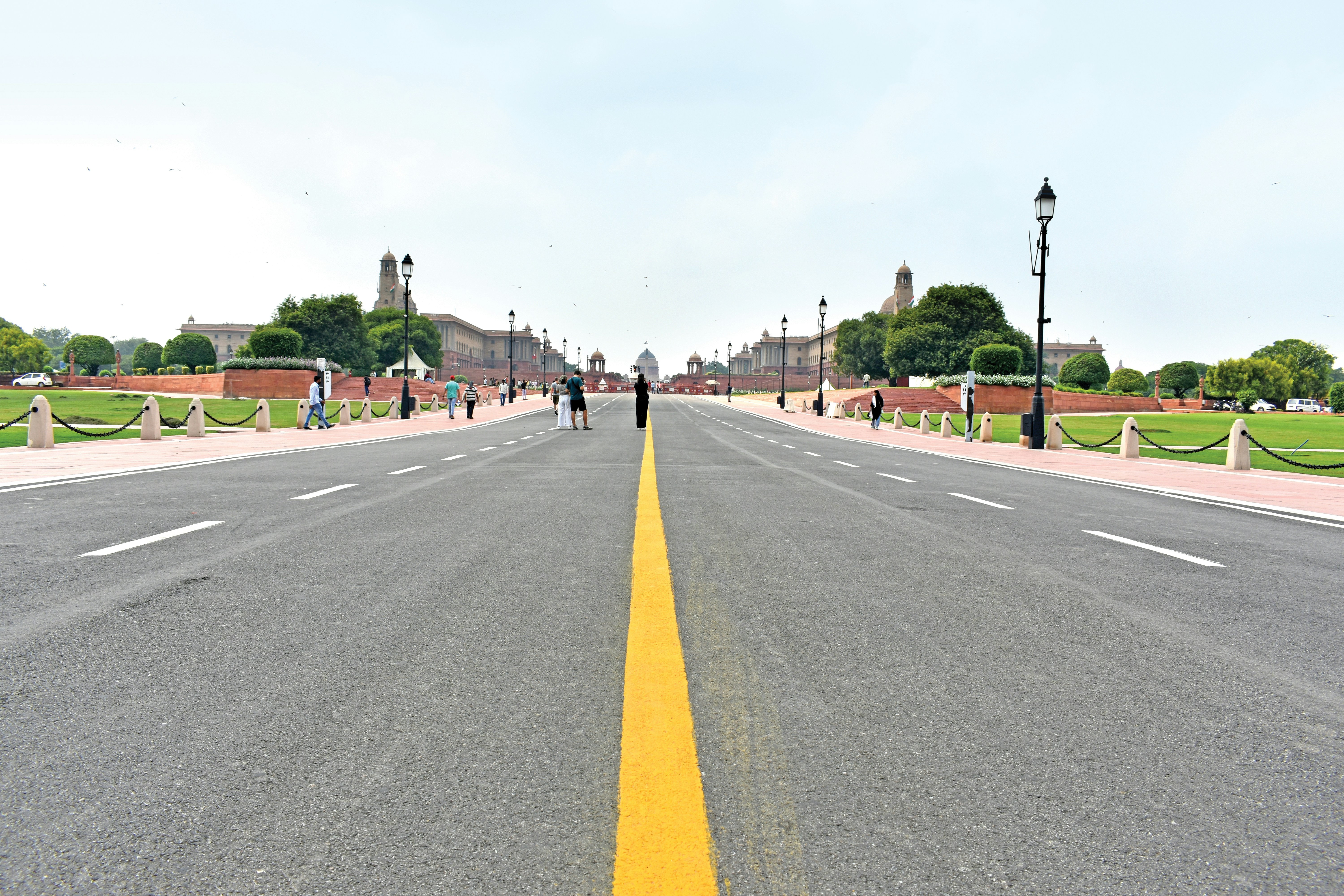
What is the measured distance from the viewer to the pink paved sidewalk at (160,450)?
13625 mm

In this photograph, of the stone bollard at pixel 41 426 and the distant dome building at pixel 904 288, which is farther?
the distant dome building at pixel 904 288

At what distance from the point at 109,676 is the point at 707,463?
14.0 metres

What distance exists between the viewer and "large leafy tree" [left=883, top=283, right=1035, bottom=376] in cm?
8681

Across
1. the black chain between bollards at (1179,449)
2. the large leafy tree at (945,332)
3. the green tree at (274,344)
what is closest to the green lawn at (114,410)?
the green tree at (274,344)

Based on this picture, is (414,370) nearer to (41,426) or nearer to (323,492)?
(41,426)

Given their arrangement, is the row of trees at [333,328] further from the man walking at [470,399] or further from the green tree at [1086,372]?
the green tree at [1086,372]

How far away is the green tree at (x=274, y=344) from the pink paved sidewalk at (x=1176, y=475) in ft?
180

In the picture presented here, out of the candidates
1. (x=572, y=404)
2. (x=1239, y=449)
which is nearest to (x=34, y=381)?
(x=572, y=404)

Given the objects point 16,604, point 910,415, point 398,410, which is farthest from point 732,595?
point 910,415

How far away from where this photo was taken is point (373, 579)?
18.3ft

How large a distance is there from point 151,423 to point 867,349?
10026 centimetres

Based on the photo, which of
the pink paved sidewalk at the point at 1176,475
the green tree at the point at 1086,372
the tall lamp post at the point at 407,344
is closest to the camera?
the pink paved sidewalk at the point at 1176,475

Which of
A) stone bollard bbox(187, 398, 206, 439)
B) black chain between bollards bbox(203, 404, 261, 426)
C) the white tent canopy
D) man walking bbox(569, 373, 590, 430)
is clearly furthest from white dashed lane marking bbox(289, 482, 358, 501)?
the white tent canopy

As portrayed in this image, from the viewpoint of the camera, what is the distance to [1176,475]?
16984mm
